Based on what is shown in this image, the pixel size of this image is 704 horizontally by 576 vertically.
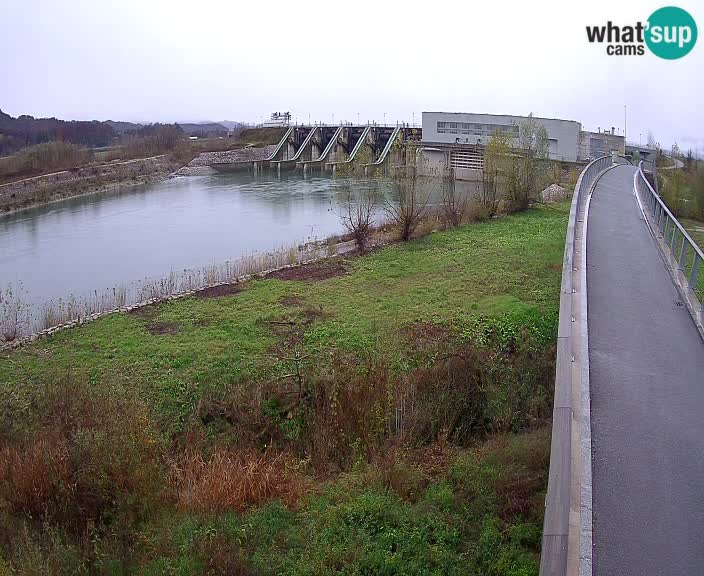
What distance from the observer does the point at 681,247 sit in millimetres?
9094

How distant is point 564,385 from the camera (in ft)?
17.1

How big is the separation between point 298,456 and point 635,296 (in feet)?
14.7

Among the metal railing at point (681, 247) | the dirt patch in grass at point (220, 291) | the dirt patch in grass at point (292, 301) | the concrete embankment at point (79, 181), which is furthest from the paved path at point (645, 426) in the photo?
the concrete embankment at point (79, 181)

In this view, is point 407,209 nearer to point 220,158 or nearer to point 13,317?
point 13,317

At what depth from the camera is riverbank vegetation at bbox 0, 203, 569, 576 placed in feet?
15.9

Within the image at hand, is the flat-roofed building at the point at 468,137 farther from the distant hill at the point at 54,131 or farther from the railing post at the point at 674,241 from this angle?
the distant hill at the point at 54,131

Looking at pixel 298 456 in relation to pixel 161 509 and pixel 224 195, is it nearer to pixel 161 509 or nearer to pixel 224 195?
pixel 161 509

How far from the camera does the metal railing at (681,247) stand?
7.42m

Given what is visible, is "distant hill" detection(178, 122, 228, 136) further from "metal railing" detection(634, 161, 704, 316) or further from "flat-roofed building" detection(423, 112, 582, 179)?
"metal railing" detection(634, 161, 704, 316)

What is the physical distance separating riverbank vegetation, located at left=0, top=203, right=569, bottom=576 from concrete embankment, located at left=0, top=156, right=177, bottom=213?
25037mm

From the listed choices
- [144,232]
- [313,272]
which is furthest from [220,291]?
[144,232]

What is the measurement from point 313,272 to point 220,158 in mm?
43670

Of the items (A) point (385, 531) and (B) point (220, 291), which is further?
(B) point (220, 291)

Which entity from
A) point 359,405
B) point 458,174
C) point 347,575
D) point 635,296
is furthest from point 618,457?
point 458,174
